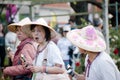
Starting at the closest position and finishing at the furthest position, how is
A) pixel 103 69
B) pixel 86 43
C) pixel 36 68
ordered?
1. pixel 103 69
2. pixel 36 68
3. pixel 86 43

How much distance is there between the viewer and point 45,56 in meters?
6.00

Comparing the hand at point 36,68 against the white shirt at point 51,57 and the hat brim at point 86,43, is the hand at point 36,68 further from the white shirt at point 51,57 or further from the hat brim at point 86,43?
the hat brim at point 86,43

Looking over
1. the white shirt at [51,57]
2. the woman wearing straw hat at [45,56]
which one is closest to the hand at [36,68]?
the woman wearing straw hat at [45,56]

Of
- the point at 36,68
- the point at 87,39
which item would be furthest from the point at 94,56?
the point at 36,68

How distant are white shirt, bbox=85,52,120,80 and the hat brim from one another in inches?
4.4

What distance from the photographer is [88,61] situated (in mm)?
5910

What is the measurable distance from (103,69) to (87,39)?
572mm

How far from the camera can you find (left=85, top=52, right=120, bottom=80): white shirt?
5.63 m

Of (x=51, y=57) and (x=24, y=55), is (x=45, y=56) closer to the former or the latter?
(x=51, y=57)

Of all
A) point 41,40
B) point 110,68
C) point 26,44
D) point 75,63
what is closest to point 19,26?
point 26,44

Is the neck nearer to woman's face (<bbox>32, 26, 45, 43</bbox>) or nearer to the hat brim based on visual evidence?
the hat brim

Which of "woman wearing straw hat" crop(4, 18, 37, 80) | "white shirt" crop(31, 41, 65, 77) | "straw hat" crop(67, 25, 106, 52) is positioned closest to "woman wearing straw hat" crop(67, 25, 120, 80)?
"straw hat" crop(67, 25, 106, 52)

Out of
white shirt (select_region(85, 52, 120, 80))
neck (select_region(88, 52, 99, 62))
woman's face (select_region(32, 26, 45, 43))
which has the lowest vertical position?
white shirt (select_region(85, 52, 120, 80))

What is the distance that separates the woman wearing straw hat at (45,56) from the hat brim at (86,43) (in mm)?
231
